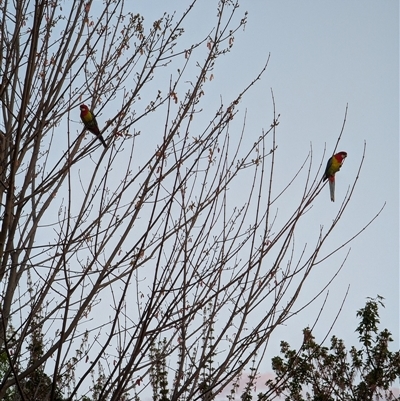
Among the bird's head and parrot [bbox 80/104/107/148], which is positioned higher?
the bird's head

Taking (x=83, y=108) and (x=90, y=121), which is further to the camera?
(x=83, y=108)

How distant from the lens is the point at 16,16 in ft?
11.3

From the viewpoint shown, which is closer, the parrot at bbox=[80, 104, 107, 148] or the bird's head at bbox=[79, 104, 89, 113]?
the parrot at bbox=[80, 104, 107, 148]

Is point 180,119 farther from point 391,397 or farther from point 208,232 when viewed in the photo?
point 391,397

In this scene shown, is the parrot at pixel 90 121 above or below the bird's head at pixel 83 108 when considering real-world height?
below

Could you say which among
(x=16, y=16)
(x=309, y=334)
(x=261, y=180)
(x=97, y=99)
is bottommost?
(x=309, y=334)

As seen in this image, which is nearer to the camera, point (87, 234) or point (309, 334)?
point (309, 334)

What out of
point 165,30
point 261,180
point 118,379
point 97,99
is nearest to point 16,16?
point 97,99

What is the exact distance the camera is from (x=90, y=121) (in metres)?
3.45

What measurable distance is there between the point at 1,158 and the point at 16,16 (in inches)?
36.6

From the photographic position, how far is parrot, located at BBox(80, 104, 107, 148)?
3.32 meters

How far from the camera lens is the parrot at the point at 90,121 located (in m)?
3.32

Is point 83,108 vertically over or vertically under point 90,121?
over

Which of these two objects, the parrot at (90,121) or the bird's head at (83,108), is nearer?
the parrot at (90,121)
